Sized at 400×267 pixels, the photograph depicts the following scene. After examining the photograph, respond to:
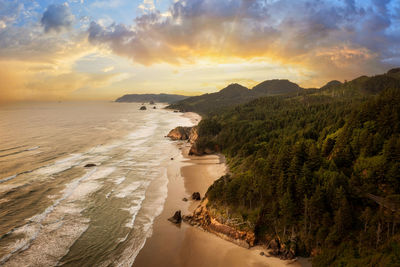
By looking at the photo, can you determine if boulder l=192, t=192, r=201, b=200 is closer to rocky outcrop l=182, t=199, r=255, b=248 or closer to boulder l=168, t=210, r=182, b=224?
rocky outcrop l=182, t=199, r=255, b=248

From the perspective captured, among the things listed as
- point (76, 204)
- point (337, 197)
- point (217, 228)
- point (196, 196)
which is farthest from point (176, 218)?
point (337, 197)

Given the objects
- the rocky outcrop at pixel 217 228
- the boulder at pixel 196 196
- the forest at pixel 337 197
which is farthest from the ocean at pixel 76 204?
the forest at pixel 337 197

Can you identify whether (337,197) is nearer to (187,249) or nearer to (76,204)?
(187,249)

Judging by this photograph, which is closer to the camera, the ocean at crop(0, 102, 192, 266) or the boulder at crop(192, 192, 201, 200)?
the ocean at crop(0, 102, 192, 266)

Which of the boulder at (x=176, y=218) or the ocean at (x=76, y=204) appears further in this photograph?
the boulder at (x=176, y=218)

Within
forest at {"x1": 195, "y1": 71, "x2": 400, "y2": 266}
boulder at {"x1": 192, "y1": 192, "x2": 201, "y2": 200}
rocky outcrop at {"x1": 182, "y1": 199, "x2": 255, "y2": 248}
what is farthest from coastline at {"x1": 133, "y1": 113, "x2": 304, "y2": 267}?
forest at {"x1": 195, "y1": 71, "x2": 400, "y2": 266}

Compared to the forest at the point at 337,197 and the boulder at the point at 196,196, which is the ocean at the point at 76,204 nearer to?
the boulder at the point at 196,196

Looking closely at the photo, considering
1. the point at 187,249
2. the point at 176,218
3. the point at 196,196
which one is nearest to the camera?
the point at 187,249

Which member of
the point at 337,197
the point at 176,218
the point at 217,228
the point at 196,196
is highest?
the point at 337,197

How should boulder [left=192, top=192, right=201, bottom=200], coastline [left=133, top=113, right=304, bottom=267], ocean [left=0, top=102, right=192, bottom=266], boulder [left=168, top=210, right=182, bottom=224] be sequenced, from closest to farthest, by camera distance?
coastline [left=133, top=113, right=304, bottom=267] < ocean [left=0, top=102, right=192, bottom=266] < boulder [left=168, top=210, right=182, bottom=224] < boulder [left=192, top=192, right=201, bottom=200]
